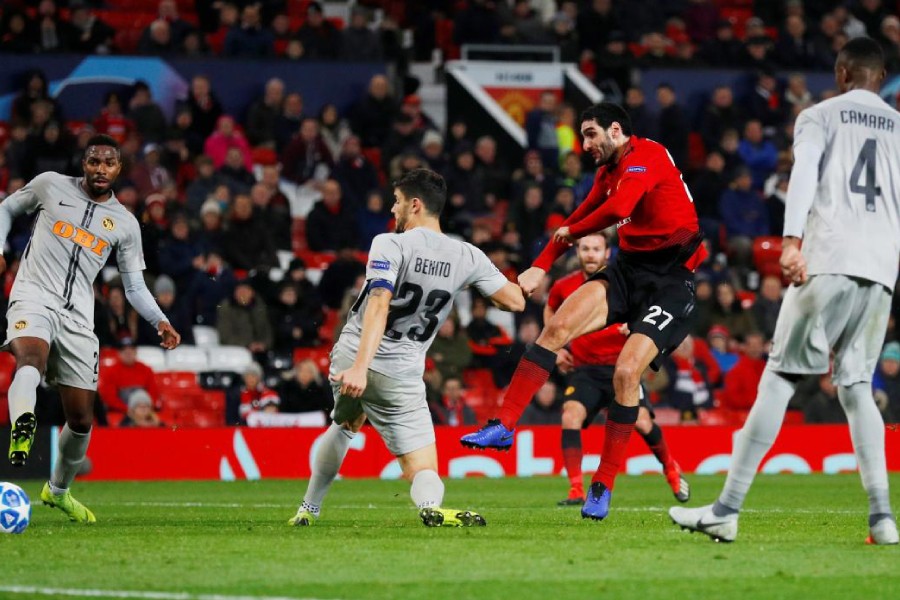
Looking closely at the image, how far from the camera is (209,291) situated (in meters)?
18.8

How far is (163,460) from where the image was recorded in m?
16.8

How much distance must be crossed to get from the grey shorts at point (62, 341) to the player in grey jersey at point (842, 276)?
4.13 metres

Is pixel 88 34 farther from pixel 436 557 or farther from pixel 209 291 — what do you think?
pixel 436 557

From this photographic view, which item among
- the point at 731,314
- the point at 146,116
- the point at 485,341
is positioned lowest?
the point at 485,341

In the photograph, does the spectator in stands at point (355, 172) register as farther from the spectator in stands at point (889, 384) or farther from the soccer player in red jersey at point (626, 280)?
the soccer player in red jersey at point (626, 280)

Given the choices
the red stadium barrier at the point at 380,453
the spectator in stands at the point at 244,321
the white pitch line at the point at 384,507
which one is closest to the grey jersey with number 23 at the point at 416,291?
the white pitch line at the point at 384,507

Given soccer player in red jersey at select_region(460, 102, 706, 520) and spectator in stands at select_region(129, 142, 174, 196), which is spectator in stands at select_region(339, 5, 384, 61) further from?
soccer player in red jersey at select_region(460, 102, 706, 520)

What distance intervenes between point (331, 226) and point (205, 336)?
256 cm

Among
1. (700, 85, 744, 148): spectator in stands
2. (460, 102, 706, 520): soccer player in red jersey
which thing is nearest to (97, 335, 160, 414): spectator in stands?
(460, 102, 706, 520): soccer player in red jersey

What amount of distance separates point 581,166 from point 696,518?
1537 centimetres

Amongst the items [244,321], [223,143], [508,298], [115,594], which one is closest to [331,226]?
[223,143]

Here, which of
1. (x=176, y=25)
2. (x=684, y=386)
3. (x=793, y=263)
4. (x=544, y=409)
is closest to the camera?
(x=793, y=263)

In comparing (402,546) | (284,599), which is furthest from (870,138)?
(284,599)

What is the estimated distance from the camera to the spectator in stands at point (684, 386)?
758 inches
